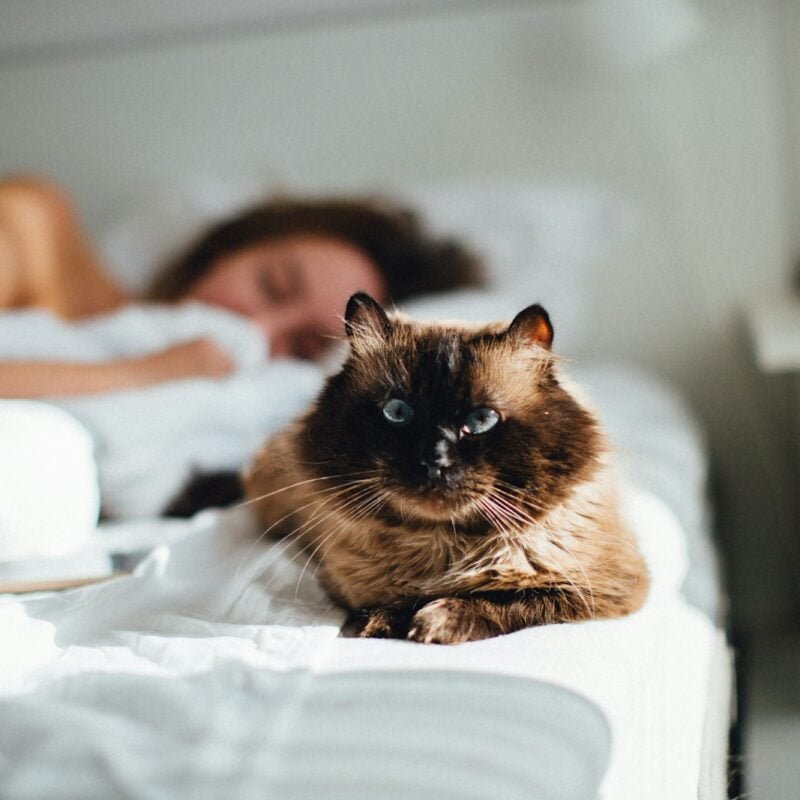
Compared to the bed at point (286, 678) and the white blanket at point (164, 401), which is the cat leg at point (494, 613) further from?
the white blanket at point (164, 401)

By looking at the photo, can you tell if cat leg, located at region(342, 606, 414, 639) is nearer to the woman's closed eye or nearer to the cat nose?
the cat nose

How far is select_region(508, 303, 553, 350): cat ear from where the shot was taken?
2.76 feet

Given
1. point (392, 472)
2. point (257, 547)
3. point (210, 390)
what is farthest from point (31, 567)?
point (392, 472)

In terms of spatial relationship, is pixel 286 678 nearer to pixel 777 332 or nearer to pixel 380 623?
pixel 380 623

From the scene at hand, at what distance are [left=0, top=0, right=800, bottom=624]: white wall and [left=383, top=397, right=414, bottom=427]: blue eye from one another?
1.48m

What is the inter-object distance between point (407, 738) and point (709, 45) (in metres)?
1.99

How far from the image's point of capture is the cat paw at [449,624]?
798mm

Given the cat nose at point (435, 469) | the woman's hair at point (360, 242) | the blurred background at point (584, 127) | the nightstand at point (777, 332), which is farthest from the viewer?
the blurred background at point (584, 127)

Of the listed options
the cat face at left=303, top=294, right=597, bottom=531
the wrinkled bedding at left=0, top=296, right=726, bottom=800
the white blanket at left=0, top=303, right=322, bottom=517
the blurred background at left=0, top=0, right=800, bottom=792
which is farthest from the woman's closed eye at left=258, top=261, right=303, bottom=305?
the cat face at left=303, top=294, right=597, bottom=531

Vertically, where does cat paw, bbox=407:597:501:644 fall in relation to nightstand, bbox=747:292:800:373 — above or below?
below

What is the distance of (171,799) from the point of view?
0.60 metres

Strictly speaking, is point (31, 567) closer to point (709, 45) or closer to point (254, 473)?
point (254, 473)

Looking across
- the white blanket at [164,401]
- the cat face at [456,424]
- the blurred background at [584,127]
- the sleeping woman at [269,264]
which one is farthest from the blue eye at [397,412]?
the blurred background at [584,127]

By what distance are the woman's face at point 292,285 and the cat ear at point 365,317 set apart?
2.91 feet
